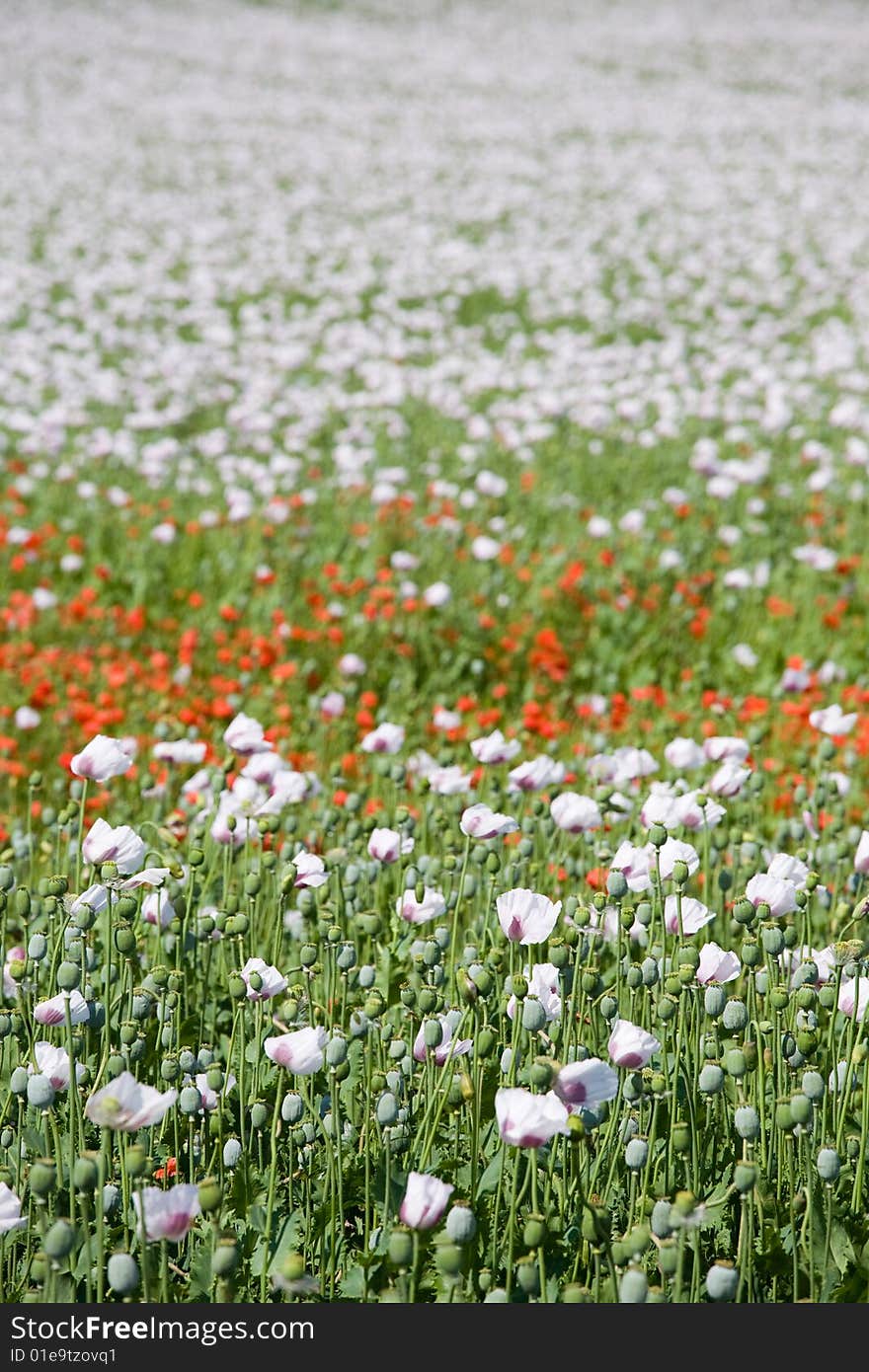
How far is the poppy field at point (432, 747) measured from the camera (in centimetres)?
212

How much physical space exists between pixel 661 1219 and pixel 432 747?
3.17m

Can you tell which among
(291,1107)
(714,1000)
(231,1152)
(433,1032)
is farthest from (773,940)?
(231,1152)

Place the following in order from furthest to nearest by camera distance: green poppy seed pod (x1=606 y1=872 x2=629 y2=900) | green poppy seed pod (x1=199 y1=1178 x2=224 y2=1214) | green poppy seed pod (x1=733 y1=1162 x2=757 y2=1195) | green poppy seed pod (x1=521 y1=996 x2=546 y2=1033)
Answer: green poppy seed pod (x1=606 y1=872 x2=629 y2=900) → green poppy seed pod (x1=521 y1=996 x2=546 y2=1033) → green poppy seed pod (x1=733 y1=1162 x2=757 y2=1195) → green poppy seed pod (x1=199 y1=1178 x2=224 y2=1214)

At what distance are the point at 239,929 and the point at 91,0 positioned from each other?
4330cm

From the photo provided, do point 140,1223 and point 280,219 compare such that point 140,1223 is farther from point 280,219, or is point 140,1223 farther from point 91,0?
point 91,0

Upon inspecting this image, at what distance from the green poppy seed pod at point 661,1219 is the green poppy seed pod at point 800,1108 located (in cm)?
25

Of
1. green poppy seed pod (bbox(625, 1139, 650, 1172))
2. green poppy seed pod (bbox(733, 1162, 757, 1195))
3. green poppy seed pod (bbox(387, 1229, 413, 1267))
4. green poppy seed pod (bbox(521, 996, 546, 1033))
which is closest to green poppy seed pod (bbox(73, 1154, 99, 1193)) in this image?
green poppy seed pod (bbox(387, 1229, 413, 1267))

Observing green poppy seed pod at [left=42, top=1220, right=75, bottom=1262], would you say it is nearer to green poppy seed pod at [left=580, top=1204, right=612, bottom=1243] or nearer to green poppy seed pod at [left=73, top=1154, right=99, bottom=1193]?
Answer: green poppy seed pod at [left=73, top=1154, right=99, bottom=1193]

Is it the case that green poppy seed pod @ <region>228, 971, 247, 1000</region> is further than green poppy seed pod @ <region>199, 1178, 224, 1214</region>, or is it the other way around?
green poppy seed pod @ <region>228, 971, 247, 1000</region>

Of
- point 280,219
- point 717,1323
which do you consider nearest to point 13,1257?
point 717,1323

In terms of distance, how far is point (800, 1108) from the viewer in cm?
193

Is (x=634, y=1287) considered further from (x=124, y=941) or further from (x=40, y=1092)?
(x=124, y=941)

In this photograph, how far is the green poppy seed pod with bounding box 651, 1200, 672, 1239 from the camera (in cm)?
187

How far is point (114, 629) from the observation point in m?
5.98
